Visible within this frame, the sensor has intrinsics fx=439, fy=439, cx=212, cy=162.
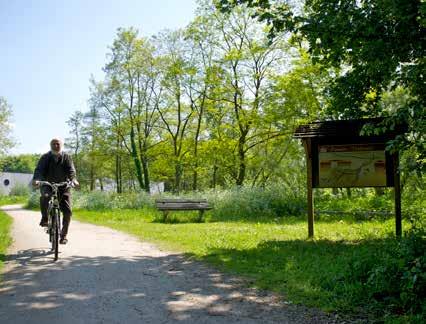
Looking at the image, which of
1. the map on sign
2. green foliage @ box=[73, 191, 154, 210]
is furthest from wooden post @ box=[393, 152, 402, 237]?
green foliage @ box=[73, 191, 154, 210]

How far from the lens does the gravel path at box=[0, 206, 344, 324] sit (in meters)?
4.71

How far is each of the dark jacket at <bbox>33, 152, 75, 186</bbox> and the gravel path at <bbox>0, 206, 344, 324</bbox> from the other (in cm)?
149

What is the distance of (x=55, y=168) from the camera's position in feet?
28.5

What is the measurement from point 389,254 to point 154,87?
121ft

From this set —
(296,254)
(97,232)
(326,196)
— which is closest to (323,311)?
(296,254)

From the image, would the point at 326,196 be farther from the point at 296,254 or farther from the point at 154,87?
the point at 154,87

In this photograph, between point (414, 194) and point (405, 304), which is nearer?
point (405, 304)

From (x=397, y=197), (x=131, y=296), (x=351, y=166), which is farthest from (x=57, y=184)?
(x=397, y=197)

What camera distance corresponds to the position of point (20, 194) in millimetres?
57188

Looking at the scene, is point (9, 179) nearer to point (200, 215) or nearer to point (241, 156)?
point (241, 156)

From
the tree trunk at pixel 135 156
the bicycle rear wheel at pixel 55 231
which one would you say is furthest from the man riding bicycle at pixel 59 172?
the tree trunk at pixel 135 156

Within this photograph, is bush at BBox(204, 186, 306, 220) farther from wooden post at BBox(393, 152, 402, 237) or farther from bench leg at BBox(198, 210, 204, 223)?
wooden post at BBox(393, 152, 402, 237)

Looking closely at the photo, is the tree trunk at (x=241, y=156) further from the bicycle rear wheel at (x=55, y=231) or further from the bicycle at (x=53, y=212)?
the bicycle rear wheel at (x=55, y=231)

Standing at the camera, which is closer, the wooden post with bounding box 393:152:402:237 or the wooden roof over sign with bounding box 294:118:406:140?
the wooden post with bounding box 393:152:402:237
